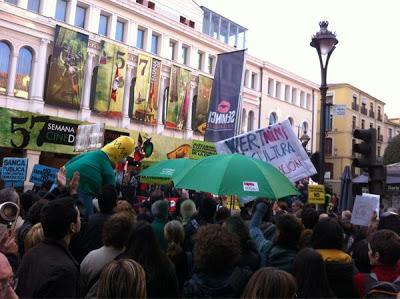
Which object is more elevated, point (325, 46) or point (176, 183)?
point (325, 46)

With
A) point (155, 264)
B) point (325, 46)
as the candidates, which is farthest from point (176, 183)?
point (325, 46)

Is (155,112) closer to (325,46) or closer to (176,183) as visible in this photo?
(325,46)

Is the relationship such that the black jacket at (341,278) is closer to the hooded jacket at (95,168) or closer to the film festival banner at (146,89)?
the hooded jacket at (95,168)

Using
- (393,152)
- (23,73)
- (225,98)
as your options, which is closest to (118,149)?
(225,98)

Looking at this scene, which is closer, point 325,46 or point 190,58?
point 325,46

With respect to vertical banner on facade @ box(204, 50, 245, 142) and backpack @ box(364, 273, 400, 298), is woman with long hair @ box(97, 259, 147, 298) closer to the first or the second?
backpack @ box(364, 273, 400, 298)

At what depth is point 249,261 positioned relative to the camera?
4.21 meters

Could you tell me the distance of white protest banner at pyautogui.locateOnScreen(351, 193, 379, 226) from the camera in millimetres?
5980

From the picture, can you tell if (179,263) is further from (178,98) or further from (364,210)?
(178,98)

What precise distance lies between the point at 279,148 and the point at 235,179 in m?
2.39

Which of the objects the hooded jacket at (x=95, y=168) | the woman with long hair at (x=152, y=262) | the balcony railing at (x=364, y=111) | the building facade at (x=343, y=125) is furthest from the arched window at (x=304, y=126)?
the woman with long hair at (x=152, y=262)

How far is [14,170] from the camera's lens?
9383 mm

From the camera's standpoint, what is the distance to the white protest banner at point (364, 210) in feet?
19.6

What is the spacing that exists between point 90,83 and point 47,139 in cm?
809
